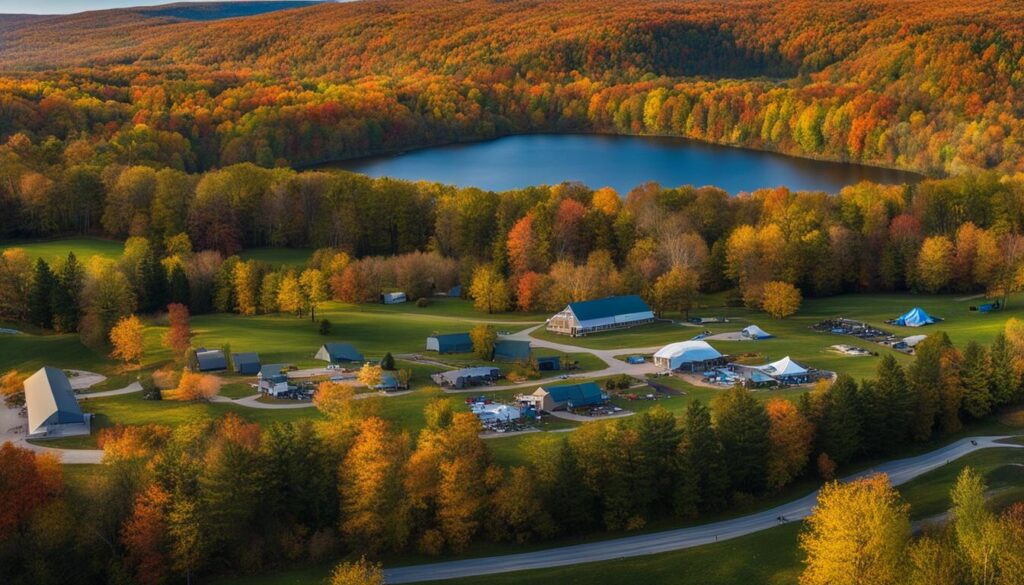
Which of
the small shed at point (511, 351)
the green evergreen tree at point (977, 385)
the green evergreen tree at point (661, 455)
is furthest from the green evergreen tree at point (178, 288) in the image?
the green evergreen tree at point (977, 385)

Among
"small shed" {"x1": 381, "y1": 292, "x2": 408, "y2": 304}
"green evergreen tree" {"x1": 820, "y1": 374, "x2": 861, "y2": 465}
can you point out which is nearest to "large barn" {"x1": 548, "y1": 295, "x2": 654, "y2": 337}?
"small shed" {"x1": 381, "y1": 292, "x2": 408, "y2": 304}

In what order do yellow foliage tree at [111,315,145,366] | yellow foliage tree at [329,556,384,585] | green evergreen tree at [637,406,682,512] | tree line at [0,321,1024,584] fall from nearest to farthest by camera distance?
yellow foliage tree at [329,556,384,585] → tree line at [0,321,1024,584] → green evergreen tree at [637,406,682,512] → yellow foliage tree at [111,315,145,366]

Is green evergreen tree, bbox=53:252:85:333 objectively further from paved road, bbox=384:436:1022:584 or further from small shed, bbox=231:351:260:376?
paved road, bbox=384:436:1022:584

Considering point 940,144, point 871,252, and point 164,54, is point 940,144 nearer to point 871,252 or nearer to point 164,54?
point 871,252

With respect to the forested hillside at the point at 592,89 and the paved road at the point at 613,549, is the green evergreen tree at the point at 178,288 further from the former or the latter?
the paved road at the point at 613,549

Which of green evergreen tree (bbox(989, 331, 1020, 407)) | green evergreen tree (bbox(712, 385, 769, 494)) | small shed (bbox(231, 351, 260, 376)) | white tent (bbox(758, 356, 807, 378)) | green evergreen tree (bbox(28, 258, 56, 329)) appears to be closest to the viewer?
green evergreen tree (bbox(712, 385, 769, 494))

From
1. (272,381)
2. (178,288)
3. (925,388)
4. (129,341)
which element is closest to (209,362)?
(129,341)
